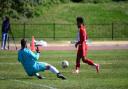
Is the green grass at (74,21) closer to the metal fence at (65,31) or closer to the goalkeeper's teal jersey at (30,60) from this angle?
the metal fence at (65,31)

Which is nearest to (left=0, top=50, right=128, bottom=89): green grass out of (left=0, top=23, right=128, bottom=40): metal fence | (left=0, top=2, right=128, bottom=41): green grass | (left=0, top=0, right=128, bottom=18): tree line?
(left=0, top=23, right=128, bottom=40): metal fence

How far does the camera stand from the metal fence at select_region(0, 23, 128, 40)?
55.4 meters

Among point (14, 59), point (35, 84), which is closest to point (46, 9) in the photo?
point (14, 59)

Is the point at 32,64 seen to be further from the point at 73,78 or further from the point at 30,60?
the point at 73,78

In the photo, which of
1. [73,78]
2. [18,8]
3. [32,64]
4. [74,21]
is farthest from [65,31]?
[32,64]

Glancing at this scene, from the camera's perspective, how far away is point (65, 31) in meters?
56.6

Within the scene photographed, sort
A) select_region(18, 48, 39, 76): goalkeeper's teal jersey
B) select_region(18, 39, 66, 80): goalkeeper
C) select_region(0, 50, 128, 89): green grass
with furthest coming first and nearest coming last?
select_region(18, 48, 39, 76): goalkeeper's teal jersey < select_region(18, 39, 66, 80): goalkeeper < select_region(0, 50, 128, 89): green grass

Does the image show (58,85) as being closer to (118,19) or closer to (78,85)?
(78,85)

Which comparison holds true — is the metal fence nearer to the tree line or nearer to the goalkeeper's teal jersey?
the tree line

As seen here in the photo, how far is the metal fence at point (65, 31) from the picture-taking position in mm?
55438

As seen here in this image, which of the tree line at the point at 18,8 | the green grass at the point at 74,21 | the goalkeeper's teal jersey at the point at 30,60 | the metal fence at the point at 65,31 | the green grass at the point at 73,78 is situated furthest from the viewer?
the tree line at the point at 18,8

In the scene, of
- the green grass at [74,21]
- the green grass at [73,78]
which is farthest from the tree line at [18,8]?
the green grass at [73,78]

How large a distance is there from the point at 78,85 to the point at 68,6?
4788 cm

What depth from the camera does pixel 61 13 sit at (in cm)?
6303
